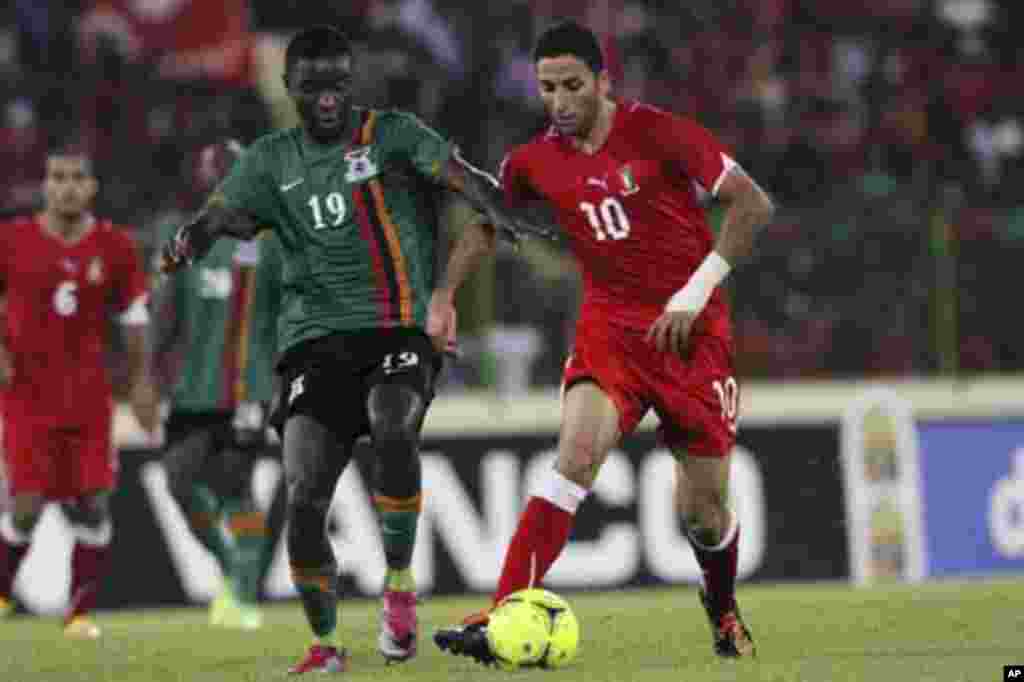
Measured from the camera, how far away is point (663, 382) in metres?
8.17

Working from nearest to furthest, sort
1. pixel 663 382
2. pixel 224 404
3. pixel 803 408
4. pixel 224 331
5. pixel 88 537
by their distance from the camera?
pixel 663 382
pixel 88 537
pixel 224 404
pixel 224 331
pixel 803 408

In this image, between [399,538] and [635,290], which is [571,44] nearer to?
[635,290]

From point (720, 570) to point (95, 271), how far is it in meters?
4.84

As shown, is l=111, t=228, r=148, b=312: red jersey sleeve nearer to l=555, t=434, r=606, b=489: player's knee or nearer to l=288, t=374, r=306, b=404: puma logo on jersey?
l=288, t=374, r=306, b=404: puma logo on jersey

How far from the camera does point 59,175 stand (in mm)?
12062

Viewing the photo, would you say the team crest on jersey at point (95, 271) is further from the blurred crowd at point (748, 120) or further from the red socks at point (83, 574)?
the blurred crowd at point (748, 120)

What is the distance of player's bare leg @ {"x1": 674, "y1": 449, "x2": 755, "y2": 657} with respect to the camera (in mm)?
8281

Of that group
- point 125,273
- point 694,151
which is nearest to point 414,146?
point 694,151

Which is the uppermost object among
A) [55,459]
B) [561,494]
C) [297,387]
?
[297,387]

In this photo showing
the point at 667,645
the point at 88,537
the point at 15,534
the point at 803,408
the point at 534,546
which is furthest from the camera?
the point at 803,408

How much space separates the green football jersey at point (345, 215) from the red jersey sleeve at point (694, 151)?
0.84 m

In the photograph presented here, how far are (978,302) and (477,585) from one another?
3865mm

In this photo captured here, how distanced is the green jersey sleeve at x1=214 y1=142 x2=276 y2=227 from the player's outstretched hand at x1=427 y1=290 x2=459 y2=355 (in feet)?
2.15

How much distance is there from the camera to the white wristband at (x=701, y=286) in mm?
7945
